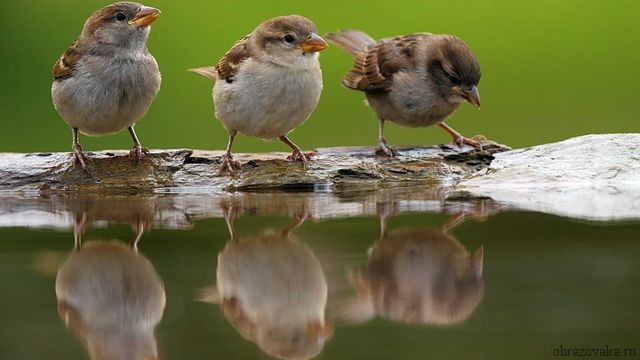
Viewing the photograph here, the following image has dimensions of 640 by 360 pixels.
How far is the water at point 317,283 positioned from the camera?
7.86ft

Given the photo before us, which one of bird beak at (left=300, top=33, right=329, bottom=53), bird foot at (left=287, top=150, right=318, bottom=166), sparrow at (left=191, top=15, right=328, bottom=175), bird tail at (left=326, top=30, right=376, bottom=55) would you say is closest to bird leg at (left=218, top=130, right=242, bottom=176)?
sparrow at (left=191, top=15, right=328, bottom=175)

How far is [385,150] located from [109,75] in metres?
1.70

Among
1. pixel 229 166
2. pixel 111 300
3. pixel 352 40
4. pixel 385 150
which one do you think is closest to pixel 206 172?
pixel 229 166

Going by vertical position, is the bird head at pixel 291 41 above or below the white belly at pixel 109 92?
above

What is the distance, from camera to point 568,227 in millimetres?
4109

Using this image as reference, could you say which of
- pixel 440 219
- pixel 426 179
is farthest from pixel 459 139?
pixel 440 219

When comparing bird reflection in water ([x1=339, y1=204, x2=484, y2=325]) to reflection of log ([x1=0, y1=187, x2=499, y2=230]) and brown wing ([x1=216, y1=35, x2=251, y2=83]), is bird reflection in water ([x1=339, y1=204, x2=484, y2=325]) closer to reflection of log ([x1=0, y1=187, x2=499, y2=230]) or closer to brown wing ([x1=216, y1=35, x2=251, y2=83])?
reflection of log ([x1=0, y1=187, x2=499, y2=230])

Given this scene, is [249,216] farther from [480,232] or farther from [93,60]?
[93,60]

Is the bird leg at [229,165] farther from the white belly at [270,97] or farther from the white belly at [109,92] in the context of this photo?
the white belly at [109,92]

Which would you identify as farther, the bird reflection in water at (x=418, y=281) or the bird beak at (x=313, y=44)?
the bird beak at (x=313, y=44)

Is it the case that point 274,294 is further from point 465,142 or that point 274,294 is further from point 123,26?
point 465,142

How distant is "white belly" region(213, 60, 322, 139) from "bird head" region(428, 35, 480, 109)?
105cm

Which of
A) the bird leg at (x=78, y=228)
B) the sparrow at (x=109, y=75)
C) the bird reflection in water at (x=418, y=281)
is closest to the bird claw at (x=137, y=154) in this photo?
the sparrow at (x=109, y=75)

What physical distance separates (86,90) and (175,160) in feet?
2.11
